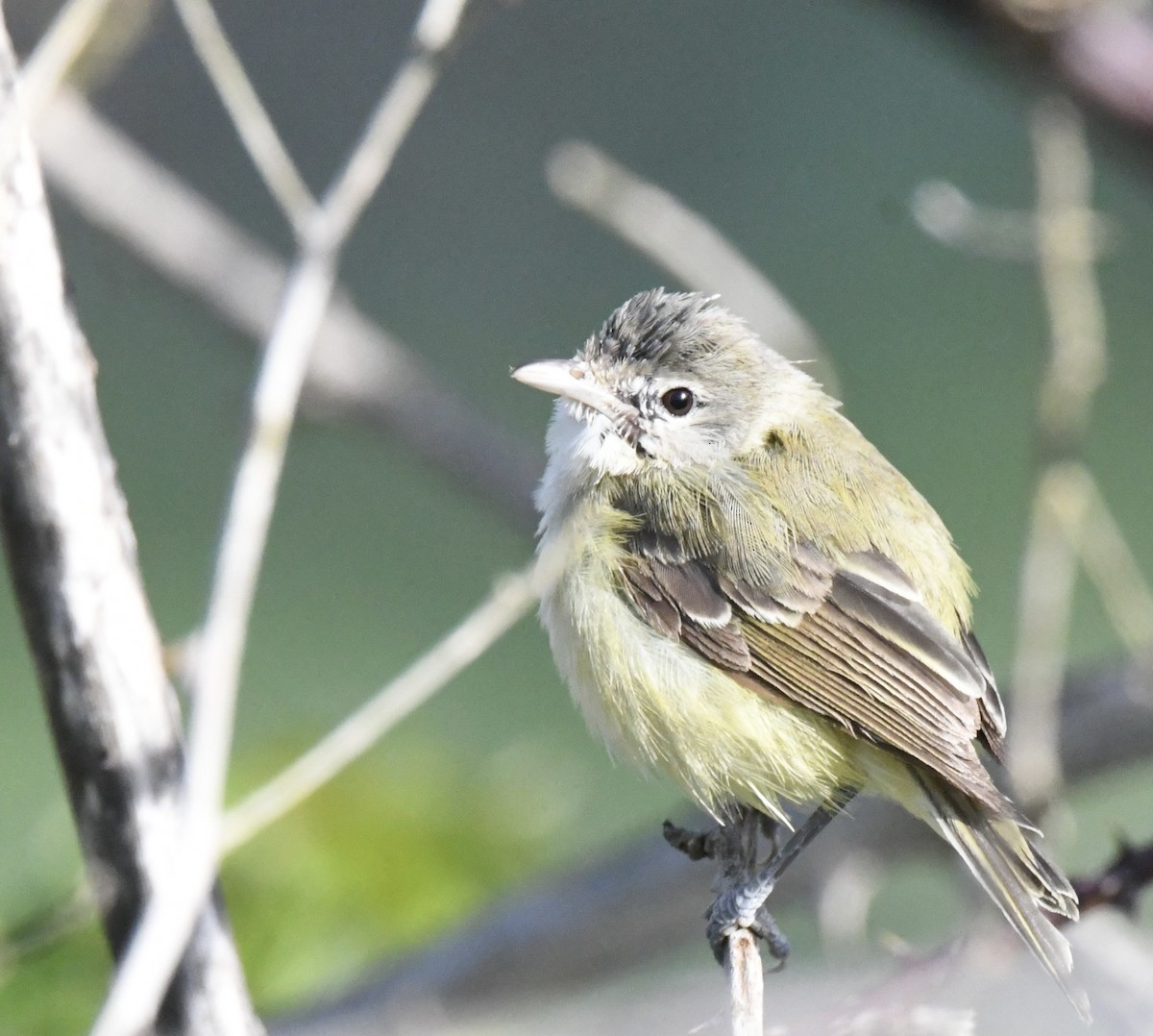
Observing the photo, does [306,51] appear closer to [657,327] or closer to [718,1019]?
[657,327]

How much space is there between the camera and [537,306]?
8.77 meters

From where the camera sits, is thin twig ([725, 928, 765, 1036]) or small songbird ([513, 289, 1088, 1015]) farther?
small songbird ([513, 289, 1088, 1015])

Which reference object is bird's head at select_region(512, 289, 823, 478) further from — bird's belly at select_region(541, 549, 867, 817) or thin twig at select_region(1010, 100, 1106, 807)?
thin twig at select_region(1010, 100, 1106, 807)

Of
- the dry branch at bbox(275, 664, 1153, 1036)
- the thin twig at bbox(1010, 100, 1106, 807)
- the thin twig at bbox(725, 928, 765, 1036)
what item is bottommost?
the thin twig at bbox(725, 928, 765, 1036)

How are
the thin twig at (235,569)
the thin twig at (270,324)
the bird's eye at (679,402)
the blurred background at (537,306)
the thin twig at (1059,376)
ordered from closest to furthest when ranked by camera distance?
the thin twig at (235,569) < the thin twig at (1059,376) < the bird's eye at (679,402) < the thin twig at (270,324) < the blurred background at (537,306)

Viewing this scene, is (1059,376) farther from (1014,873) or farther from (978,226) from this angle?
(1014,873)

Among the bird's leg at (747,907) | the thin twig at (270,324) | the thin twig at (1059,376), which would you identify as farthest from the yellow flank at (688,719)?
the thin twig at (270,324)

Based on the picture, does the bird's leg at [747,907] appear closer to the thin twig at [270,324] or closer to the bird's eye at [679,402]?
the bird's eye at [679,402]

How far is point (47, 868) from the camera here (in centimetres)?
284

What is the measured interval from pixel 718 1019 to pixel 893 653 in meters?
0.90

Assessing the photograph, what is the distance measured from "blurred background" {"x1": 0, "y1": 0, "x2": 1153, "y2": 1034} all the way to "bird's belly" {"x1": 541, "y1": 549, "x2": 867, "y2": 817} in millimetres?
1054

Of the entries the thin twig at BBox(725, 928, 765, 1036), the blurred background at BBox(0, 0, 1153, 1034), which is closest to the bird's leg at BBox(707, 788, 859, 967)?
the thin twig at BBox(725, 928, 765, 1036)

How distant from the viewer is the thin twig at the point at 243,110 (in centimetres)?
227

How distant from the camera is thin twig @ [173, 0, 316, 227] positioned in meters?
2.27
